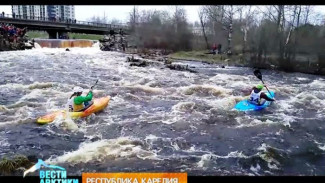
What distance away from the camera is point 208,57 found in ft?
85.7

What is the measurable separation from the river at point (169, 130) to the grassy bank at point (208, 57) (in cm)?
858

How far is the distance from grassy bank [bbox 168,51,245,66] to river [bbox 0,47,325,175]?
858 cm

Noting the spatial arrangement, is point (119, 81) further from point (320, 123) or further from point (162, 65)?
point (320, 123)

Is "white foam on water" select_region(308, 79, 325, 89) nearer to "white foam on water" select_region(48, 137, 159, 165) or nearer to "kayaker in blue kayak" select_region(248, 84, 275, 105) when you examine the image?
"kayaker in blue kayak" select_region(248, 84, 275, 105)

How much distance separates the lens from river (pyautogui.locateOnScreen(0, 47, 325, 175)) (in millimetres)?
6586

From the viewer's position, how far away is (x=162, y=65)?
22.5m

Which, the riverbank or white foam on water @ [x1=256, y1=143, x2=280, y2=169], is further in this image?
the riverbank

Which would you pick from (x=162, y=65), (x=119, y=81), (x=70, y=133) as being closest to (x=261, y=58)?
Answer: (x=162, y=65)

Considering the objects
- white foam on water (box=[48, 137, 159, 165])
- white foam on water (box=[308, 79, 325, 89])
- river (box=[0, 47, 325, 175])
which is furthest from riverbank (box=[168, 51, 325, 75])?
white foam on water (box=[48, 137, 159, 165])

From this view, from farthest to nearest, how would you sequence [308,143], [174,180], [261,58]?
[261,58], [308,143], [174,180]

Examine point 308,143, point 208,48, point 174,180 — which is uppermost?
point 208,48

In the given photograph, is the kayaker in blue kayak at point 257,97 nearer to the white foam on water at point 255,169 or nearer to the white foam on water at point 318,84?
the white foam on water at point 255,169
